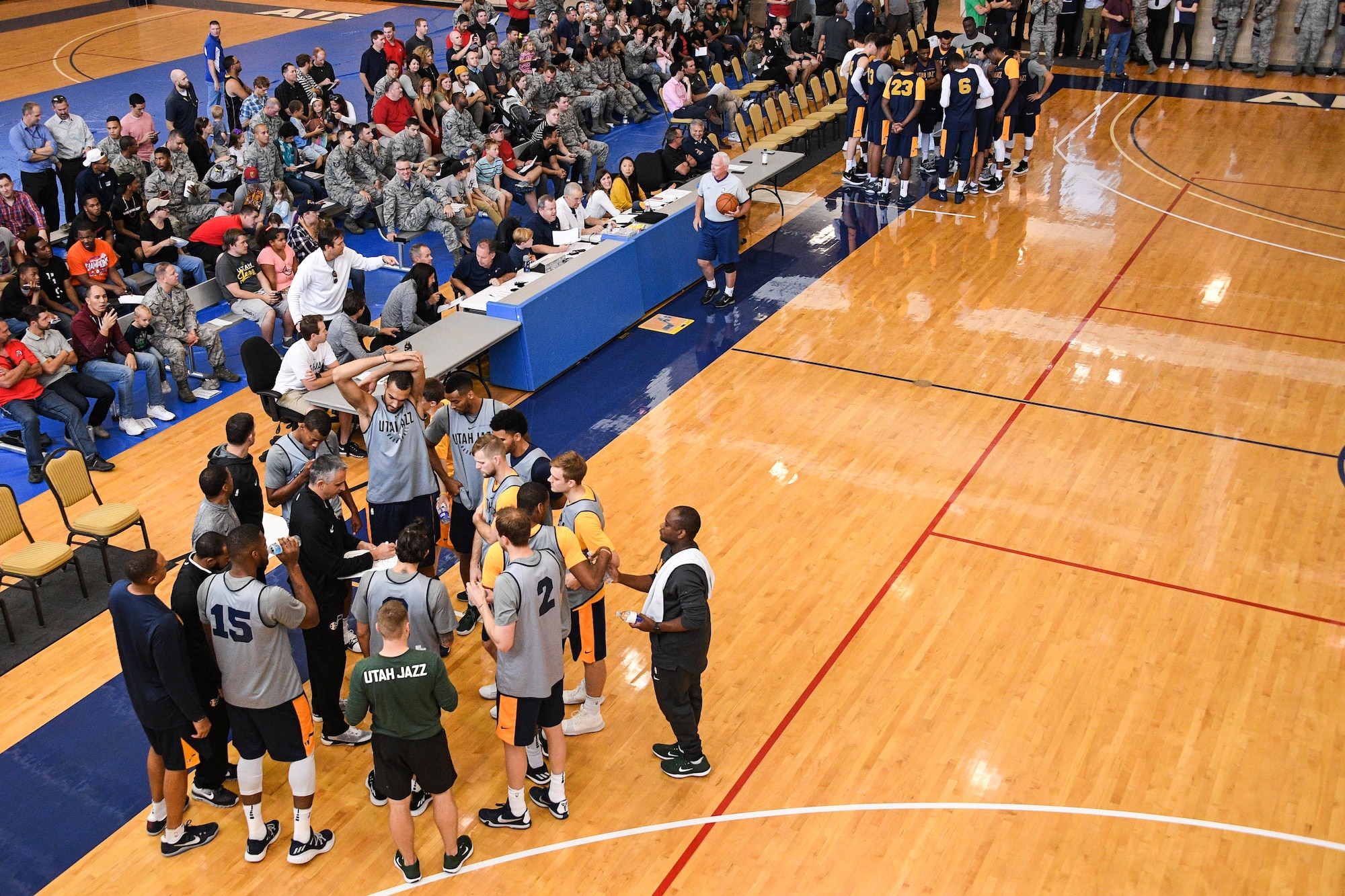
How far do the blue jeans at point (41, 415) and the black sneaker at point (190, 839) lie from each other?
4.20 m

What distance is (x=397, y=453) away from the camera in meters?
6.56

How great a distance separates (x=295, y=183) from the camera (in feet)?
45.7

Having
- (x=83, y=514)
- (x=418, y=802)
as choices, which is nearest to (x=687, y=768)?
(x=418, y=802)

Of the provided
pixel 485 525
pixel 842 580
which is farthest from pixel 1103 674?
pixel 485 525

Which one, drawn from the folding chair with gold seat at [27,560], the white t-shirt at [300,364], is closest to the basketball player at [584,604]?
the folding chair with gold seat at [27,560]

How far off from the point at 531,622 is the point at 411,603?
0.59 meters

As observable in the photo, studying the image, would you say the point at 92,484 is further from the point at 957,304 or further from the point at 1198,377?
the point at 1198,377

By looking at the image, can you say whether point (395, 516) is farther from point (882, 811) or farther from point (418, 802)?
point (882, 811)

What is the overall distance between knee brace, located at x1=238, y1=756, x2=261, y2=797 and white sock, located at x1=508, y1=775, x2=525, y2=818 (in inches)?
47.9

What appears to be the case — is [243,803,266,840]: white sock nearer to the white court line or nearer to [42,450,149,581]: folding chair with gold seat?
the white court line

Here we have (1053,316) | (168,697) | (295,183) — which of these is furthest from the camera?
(295,183)

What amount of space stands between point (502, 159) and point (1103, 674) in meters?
10.3

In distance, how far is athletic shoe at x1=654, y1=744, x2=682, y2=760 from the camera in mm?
6121

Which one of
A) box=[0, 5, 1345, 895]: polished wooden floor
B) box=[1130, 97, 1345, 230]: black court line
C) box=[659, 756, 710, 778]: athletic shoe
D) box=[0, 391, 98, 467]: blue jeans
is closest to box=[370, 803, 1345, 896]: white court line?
box=[0, 5, 1345, 895]: polished wooden floor
